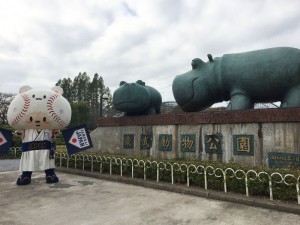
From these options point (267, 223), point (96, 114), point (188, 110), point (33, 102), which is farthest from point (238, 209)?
point (96, 114)

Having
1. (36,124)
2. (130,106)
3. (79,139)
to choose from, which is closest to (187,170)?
(79,139)

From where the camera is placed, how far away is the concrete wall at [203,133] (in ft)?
20.6

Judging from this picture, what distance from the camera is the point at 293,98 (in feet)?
22.1

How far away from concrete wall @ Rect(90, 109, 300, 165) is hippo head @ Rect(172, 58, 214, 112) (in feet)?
1.87

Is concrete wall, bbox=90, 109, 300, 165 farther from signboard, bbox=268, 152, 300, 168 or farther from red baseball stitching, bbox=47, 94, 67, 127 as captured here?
red baseball stitching, bbox=47, 94, 67, 127

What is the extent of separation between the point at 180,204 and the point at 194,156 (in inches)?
109

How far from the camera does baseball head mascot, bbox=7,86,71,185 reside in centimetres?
688

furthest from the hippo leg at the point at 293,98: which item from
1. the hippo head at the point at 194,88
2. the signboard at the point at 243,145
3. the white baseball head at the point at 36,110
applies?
the white baseball head at the point at 36,110

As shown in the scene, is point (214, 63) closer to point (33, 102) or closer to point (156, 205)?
point (156, 205)

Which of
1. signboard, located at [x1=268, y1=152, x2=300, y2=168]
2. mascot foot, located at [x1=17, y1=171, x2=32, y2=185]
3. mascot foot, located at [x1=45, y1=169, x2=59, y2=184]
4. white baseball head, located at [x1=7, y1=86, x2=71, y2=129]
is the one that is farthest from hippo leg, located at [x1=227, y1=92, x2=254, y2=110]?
mascot foot, located at [x1=17, y1=171, x2=32, y2=185]

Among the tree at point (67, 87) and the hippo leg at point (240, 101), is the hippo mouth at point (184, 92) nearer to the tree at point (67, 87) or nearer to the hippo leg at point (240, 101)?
the hippo leg at point (240, 101)

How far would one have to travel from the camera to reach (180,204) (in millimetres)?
4980

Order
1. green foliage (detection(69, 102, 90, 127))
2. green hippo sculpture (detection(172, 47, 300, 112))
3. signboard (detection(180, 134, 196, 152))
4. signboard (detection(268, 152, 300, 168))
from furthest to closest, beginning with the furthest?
green foliage (detection(69, 102, 90, 127)) < signboard (detection(180, 134, 196, 152)) < green hippo sculpture (detection(172, 47, 300, 112)) < signboard (detection(268, 152, 300, 168))

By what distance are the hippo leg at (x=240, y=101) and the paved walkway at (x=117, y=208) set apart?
3.10 meters
